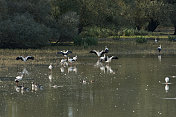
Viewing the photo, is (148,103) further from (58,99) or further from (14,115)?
(14,115)

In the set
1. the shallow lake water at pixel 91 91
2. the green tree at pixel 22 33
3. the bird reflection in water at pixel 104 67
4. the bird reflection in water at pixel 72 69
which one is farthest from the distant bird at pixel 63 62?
the green tree at pixel 22 33

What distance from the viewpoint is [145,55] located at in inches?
1635

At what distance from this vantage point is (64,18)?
4819 centimetres

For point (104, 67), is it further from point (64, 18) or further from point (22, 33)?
point (64, 18)

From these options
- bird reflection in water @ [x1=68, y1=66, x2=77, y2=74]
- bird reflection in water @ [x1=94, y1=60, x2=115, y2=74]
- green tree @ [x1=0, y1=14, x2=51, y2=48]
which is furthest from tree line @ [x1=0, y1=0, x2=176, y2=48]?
bird reflection in water @ [x1=68, y1=66, x2=77, y2=74]

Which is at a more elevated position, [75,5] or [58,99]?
[75,5]

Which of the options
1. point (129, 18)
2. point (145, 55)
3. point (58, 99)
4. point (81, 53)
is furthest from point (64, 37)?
point (58, 99)

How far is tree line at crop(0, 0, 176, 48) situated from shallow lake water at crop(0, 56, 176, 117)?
10.7 metres

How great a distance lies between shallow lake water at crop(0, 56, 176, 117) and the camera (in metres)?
18.1

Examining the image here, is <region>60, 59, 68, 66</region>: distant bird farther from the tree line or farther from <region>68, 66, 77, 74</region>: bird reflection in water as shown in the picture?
the tree line

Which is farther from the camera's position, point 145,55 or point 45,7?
point 45,7

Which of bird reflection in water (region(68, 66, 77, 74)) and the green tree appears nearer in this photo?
bird reflection in water (region(68, 66, 77, 74))

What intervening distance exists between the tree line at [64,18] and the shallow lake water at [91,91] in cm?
1074

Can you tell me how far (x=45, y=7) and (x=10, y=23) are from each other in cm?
460
